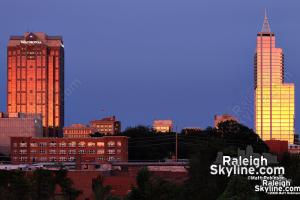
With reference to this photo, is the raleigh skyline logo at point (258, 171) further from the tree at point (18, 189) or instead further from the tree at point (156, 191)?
the tree at point (18, 189)

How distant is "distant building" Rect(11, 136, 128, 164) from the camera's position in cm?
18200

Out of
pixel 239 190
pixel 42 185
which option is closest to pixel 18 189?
pixel 42 185

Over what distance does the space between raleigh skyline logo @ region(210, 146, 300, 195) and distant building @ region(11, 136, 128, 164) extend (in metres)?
129

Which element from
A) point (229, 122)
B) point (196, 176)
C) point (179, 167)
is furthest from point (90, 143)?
point (196, 176)

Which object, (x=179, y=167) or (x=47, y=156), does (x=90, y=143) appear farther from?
(x=179, y=167)

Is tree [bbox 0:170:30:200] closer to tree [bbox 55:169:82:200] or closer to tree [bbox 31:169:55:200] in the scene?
tree [bbox 31:169:55:200]

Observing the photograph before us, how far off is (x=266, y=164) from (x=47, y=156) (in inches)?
5555

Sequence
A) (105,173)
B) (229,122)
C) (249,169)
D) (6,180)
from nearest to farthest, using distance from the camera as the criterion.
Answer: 1. (249,169)
2. (6,180)
3. (105,173)
4. (229,122)

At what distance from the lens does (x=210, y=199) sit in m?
51.4

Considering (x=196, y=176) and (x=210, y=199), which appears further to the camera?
(x=196, y=176)

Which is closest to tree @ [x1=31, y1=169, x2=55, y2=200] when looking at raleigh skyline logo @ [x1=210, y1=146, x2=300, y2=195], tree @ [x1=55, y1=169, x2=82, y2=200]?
tree @ [x1=55, y1=169, x2=82, y2=200]

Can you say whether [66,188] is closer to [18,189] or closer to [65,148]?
[18,189]

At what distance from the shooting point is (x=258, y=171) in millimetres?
48688

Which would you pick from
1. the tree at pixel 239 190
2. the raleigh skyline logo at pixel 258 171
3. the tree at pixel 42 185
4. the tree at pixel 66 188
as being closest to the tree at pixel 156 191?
the raleigh skyline logo at pixel 258 171
